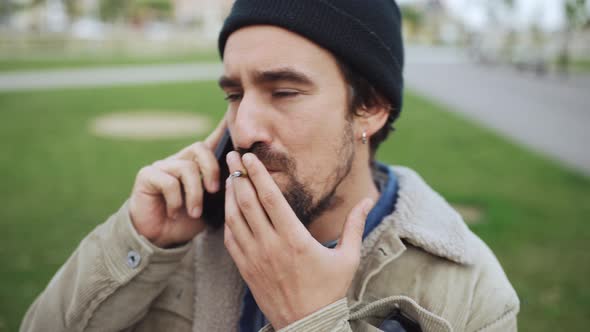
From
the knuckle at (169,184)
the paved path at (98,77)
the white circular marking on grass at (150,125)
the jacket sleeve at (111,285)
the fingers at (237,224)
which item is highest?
the fingers at (237,224)

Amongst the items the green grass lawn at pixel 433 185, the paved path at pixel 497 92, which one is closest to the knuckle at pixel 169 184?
the green grass lawn at pixel 433 185

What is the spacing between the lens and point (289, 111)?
2.02 m

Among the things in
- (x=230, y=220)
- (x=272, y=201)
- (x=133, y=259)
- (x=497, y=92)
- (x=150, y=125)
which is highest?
(x=272, y=201)

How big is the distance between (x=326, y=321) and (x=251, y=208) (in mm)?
443

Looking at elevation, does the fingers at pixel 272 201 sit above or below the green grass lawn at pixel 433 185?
above

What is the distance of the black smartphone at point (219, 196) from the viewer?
2.29 meters

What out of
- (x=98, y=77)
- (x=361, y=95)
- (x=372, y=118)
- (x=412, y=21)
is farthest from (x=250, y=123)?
(x=412, y=21)

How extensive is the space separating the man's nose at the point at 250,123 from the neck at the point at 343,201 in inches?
19.9

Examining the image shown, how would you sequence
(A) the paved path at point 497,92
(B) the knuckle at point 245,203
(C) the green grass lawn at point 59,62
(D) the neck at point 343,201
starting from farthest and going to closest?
(C) the green grass lawn at point 59,62, (A) the paved path at point 497,92, (D) the neck at point 343,201, (B) the knuckle at point 245,203

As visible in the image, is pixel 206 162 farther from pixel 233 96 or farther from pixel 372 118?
pixel 372 118

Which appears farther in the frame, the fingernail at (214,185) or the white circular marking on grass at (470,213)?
the white circular marking on grass at (470,213)

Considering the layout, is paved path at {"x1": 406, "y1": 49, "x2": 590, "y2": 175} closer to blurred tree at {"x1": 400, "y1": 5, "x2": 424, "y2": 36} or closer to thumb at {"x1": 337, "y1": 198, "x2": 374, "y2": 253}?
thumb at {"x1": 337, "y1": 198, "x2": 374, "y2": 253}

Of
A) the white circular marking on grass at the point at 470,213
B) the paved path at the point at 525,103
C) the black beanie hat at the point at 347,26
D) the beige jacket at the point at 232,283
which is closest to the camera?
Result: the beige jacket at the point at 232,283

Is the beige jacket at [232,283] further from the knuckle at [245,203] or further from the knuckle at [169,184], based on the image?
the knuckle at [245,203]
